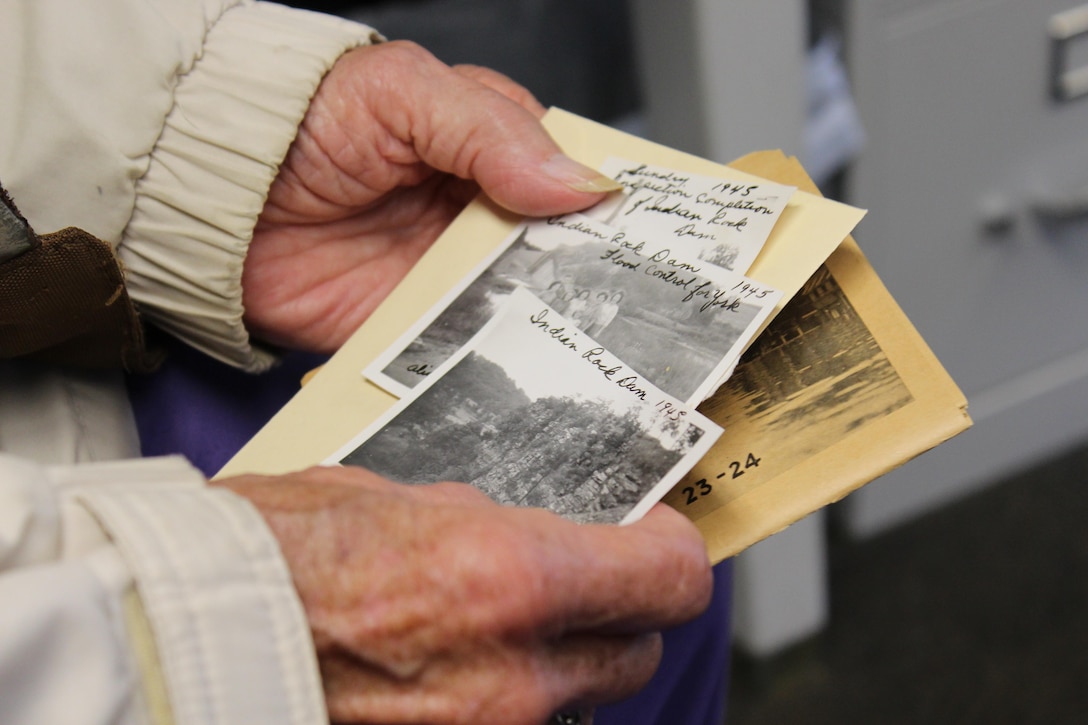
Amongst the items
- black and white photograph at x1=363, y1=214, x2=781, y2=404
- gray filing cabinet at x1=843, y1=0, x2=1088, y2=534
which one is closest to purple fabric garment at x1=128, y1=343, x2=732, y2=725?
black and white photograph at x1=363, y1=214, x2=781, y2=404

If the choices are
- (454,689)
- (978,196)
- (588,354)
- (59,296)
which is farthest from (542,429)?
(978,196)

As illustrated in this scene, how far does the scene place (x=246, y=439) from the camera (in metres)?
0.58

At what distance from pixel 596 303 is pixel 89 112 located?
0.96ft

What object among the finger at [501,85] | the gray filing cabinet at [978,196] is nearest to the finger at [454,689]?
the finger at [501,85]

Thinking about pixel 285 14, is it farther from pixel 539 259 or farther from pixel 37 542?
pixel 37 542

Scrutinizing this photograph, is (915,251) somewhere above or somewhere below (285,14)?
below

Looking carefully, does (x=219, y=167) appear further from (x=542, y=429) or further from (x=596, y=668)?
(x=596, y=668)

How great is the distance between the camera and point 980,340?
1.22 metres

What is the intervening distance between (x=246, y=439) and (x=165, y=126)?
194 millimetres

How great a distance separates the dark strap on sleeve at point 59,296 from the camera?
1.47 ft

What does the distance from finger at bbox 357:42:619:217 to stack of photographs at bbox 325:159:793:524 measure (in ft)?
0.07

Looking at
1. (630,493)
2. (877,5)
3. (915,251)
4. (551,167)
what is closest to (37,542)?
(630,493)

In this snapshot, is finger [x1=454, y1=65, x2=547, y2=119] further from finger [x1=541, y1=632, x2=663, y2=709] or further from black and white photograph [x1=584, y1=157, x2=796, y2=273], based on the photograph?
finger [x1=541, y1=632, x2=663, y2=709]

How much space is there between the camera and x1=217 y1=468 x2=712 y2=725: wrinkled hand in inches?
12.7
